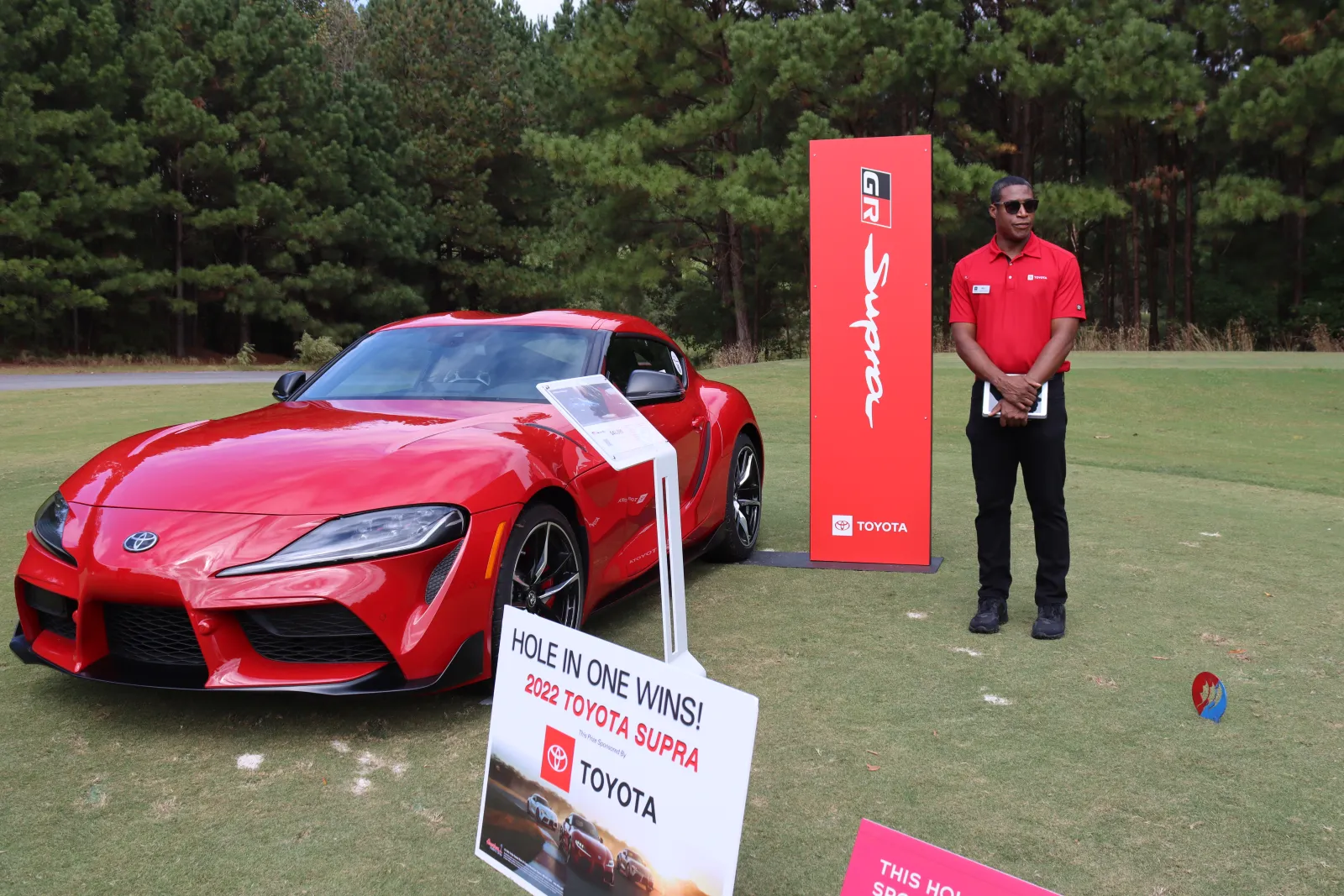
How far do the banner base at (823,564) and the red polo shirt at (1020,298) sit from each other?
1723mm

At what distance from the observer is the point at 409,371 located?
16.5 ft

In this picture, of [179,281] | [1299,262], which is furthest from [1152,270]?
[179,281]

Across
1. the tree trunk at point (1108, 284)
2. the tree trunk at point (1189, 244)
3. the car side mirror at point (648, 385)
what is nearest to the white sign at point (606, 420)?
the car side mirror at point (648, 385)

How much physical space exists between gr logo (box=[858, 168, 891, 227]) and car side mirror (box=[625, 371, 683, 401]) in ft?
5.43

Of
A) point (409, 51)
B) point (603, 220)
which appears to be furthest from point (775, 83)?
point (409, 51)

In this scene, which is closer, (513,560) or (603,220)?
(513,560)

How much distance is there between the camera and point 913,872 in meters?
1.86

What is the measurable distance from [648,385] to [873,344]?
5.72 feet

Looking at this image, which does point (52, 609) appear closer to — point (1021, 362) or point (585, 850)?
point (585, 850)

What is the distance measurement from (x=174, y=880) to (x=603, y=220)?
29.6 m

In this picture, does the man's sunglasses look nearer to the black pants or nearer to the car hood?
the black pants

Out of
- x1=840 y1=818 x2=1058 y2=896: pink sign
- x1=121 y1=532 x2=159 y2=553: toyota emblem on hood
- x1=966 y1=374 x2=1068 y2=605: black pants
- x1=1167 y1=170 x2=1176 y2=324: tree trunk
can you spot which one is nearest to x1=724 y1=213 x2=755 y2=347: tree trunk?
x1=1167 y1=170 x2=1176 y2=324: tree trunk

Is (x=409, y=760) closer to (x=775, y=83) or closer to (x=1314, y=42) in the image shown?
(x=775, y=83)

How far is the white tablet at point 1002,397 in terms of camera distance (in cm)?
459
